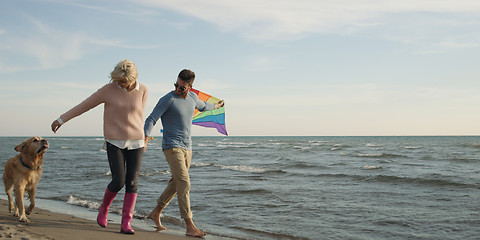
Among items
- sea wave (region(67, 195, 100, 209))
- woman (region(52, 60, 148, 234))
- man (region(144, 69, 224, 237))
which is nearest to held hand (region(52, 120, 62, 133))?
woman (region(52, 60, 148, 234))

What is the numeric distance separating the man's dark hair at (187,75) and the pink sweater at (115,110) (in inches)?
21.3

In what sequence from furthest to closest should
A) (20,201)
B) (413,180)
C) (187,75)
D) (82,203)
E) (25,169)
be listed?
(413,180) → (82,203) → (25,169) → (20,201) → (187,75)

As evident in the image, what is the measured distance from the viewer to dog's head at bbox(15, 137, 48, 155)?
4711 millimetres

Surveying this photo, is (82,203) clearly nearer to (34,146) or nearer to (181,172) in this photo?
(34,146)

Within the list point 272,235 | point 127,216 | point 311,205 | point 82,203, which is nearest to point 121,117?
point 127,216

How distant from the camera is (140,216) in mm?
6004

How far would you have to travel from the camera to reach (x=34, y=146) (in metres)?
4.73

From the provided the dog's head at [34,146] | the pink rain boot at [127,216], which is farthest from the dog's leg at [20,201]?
the pink rain boot at [127,216]

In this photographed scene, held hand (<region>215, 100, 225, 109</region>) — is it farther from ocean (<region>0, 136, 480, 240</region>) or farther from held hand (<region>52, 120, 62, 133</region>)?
held hand (<region>52, 120, 62, 133</region>)

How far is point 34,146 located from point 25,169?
0.36m

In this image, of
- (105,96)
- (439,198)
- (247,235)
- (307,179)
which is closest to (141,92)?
(105,96)

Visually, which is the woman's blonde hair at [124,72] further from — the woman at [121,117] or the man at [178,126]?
the man at [178,126]

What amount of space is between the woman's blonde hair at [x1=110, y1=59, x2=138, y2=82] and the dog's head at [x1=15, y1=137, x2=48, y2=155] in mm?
1501

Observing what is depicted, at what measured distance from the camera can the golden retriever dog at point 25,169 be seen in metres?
4.71
